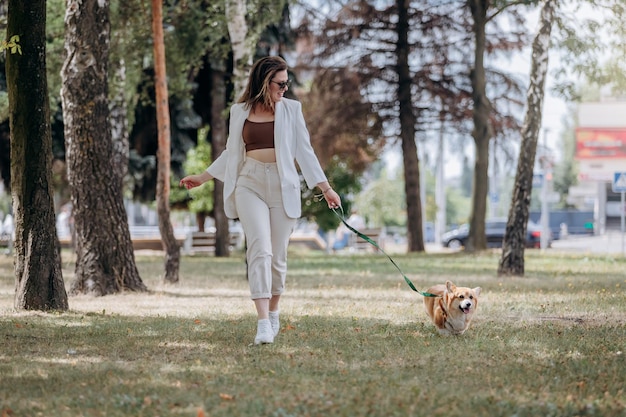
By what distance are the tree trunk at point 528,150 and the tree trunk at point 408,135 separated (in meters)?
13.3

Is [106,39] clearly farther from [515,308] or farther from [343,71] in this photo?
[343,71]

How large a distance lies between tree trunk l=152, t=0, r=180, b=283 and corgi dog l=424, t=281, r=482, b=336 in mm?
8492

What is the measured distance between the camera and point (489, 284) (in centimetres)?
1543

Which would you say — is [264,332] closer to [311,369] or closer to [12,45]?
[311,369]

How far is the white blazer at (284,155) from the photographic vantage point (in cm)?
791

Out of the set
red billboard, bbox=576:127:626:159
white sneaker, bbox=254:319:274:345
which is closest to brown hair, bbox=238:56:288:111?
white sneaker, bbox=254:319:274:345

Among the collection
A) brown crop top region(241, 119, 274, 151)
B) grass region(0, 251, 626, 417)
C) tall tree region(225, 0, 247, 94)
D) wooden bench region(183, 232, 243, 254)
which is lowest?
wooden bench region(183, 232, 243, 254)

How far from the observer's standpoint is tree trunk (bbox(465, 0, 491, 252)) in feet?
93.1

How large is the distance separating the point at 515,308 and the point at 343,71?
20.3m

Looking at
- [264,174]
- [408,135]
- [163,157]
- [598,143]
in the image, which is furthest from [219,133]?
[598,143]

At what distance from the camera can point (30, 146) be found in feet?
34.8

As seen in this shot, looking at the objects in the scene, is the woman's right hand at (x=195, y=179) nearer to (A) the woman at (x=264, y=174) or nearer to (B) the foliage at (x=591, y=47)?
(A) the woman at (x=264, y=174)

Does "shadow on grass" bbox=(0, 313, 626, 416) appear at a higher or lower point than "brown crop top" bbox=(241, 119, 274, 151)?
lower

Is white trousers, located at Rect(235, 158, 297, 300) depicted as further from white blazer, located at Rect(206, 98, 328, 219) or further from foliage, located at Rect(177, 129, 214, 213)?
foliage, located at Rect(177, 129, 214, 213)
